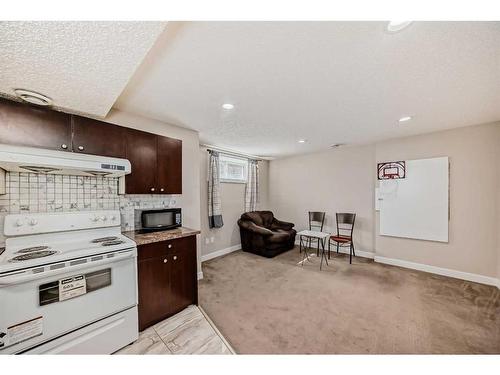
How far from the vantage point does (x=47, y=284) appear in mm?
1339

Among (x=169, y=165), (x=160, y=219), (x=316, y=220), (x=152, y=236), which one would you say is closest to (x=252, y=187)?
(x=316, y=220)

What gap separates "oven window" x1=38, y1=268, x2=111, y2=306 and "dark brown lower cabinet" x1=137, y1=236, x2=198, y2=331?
30 cm

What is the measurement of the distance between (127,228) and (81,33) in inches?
78.3

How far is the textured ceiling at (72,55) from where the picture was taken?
3.15ft

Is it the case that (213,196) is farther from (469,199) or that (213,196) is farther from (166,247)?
(469,199)

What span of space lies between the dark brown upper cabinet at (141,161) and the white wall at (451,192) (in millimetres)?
3755

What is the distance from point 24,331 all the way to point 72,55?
70.8 inches

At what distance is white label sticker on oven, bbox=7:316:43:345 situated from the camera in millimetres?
1230

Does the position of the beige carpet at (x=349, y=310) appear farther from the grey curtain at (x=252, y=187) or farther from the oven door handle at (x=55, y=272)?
the grey curtain at (x=252, y=187)

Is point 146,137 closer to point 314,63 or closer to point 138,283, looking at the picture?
point 138,283

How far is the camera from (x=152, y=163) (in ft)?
7.68

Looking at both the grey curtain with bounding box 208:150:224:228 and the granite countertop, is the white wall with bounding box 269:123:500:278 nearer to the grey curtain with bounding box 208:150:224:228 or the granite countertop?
the grey curtain with bounding box 208:150:224:228

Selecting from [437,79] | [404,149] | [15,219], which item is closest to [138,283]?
[15,219]

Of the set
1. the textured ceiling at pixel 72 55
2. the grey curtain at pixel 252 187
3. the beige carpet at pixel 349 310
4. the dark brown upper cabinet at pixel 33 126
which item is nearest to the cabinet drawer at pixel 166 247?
the beige carpet at pixel 349 310
